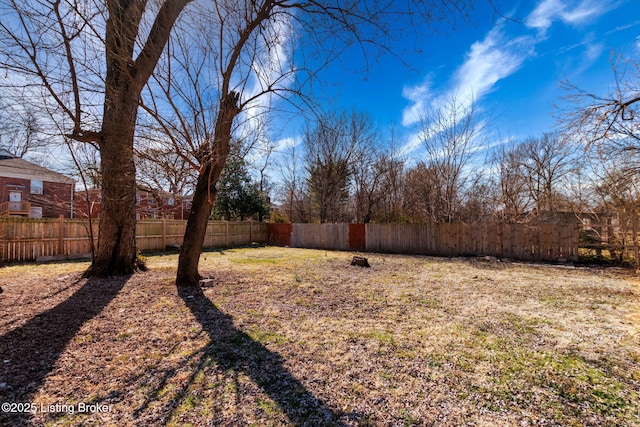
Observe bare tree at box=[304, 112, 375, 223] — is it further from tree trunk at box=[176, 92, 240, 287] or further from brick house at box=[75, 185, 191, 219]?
tree trunk at box=[176, 92, 240, 287]

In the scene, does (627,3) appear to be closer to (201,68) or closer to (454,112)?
(201,68)

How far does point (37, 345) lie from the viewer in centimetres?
263

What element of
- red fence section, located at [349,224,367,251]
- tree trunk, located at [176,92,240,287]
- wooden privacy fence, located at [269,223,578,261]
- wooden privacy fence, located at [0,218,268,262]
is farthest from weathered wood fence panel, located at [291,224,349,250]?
tree trunk, located at [176,92,240,287]

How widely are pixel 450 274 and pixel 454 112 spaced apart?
770 centimetres

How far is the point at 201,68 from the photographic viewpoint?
3695 mm

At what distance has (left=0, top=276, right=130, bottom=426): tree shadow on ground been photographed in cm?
191

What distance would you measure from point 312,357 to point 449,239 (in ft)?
32.9

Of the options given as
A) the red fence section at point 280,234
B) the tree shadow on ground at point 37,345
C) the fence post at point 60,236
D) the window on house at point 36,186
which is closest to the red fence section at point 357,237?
the red fence section at point 280,234

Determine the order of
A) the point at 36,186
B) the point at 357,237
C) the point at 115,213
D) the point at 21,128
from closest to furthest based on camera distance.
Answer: the point at 21,128 < the point at 115,213 < the point at 357,237 < the point at 36,186

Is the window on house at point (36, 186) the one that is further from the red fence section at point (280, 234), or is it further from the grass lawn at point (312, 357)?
the grass lawn at point (312, 357)

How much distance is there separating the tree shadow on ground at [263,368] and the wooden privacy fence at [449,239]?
9712 millimetres

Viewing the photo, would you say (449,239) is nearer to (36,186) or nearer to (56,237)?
(56,237)

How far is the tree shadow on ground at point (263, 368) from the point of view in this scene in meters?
1.76

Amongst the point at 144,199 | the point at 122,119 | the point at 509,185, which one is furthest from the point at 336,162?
the point at 122,119
